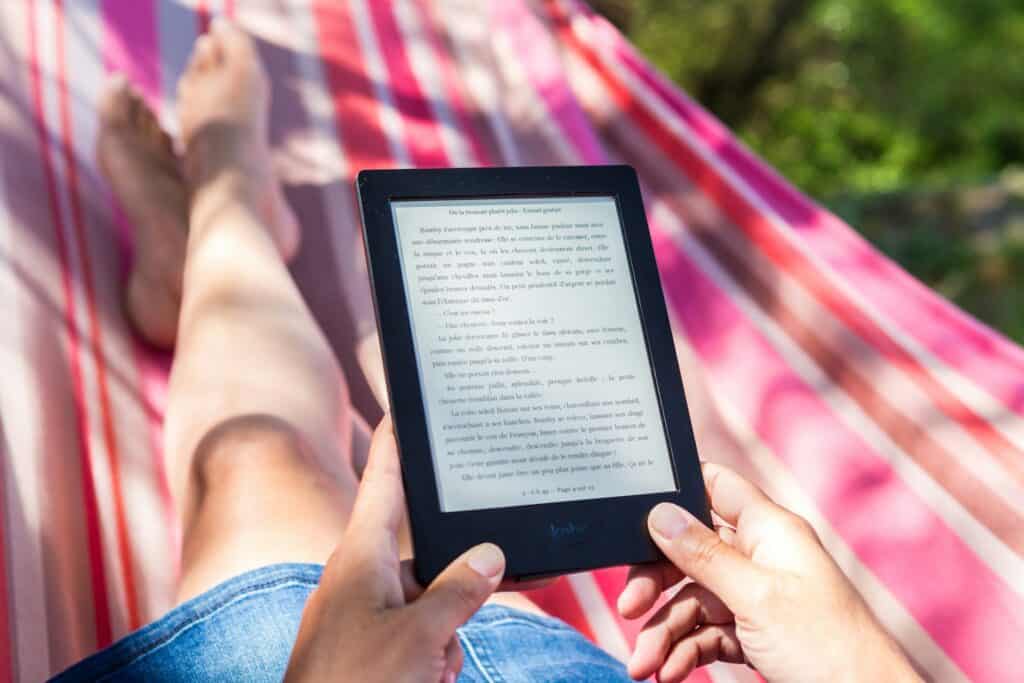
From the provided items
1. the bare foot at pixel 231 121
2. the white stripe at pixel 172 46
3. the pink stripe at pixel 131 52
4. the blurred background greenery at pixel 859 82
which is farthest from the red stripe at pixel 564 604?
Answer: the blurred background greenery at pixel 859 82

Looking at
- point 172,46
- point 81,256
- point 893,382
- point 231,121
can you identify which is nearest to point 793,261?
point 893,382

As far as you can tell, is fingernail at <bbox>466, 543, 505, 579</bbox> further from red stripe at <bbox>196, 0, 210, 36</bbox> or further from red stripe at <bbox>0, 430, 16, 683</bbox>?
red stripe at <bbox>196, 0, 210, 36</bbox>

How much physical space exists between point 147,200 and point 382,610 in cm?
88

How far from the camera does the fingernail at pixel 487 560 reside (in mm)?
647

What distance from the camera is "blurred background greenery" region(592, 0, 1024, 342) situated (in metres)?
3.57

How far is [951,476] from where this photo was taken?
→ 108cm

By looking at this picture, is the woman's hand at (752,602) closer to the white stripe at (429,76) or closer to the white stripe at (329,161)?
the white stripe at (329,161)

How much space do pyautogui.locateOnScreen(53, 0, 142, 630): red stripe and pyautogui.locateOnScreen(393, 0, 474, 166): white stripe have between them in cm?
49

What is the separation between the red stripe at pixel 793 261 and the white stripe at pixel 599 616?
16.1 inches

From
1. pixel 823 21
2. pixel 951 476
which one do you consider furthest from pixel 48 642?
pixel 823 21

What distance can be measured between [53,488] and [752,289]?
0.80 meters

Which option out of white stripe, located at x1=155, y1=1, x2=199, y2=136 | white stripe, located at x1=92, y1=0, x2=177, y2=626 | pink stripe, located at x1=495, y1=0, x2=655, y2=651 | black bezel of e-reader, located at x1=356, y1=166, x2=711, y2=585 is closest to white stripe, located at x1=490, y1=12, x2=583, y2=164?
pink stripe, located at x1=495, y1=0, x2=655, y2=651

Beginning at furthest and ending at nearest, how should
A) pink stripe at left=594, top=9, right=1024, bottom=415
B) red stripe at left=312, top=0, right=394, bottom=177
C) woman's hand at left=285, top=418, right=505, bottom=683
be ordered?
red stripe at left=312, top=0, right=394, bottom=177
pink stripe at left=594, top=9, right=1024, bottom=415
woman's hand at left=285, top=418, right=505, bottom=683

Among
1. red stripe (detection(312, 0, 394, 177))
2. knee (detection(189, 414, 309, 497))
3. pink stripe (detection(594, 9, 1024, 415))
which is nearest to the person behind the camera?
knee (detection(189, 414, 309, 497))
